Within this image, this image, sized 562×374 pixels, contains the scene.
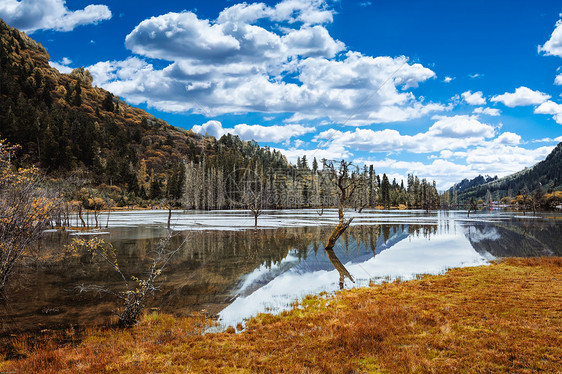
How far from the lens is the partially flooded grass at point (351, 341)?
25.0 ft

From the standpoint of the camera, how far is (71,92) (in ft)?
590

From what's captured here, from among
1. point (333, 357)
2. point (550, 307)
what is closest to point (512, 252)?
point (550, 307)

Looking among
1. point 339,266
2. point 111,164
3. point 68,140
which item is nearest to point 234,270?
point 339,266

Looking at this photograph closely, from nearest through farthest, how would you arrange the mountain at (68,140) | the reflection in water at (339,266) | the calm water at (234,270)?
1. the calm water at (234,270)
2. the reflection in water at (339,266)
3. the mountain at (68,140)

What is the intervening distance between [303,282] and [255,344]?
8.89m

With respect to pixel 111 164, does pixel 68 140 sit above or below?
above

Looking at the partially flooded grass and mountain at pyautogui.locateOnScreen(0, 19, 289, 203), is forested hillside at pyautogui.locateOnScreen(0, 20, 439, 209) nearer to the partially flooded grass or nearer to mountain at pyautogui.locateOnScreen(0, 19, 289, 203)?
mountain at pyautogui.locateOnScreen(0, 19, 289, 203)

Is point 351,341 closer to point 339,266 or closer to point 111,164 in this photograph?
point 339,266

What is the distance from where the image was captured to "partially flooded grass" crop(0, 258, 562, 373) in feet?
25.0

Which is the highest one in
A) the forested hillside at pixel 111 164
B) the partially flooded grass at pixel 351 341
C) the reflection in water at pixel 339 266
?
the forested hillside at pixel 111 164

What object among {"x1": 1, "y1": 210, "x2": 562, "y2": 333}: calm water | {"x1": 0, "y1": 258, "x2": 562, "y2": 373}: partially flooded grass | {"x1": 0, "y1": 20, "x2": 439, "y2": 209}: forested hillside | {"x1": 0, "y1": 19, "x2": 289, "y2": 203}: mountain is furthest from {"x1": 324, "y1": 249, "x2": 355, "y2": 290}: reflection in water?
{"x1": 0, "y1": 19, "x2": 289, "y2": 203}: mountain

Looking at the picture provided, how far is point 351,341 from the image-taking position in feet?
29.5

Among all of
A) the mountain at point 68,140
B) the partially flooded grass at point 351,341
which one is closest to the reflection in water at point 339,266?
the partially flooded grass at point 351,341

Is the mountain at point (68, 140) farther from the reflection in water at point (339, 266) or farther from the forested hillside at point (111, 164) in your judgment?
the reflection in water at point (339, 266)
